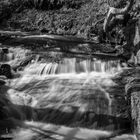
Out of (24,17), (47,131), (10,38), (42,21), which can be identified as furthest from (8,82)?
(24,17)

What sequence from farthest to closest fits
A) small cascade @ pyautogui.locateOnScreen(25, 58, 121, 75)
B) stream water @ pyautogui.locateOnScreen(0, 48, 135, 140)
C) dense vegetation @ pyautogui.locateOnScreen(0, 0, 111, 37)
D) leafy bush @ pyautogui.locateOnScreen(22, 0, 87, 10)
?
leafy bush @ pyautogui.locateOnScreen(22, 0, 87, 10)
dense vegetation @ pyautogui.locateOnScreen(0, 0, 111, 37)
small cascade @ pyautogui.locateOnScreen(25, 58, 121, 75)
stream water @ pyautogui.locateOnScreen(0, 48, 135, 140)

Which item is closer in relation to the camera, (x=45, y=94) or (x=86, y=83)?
(x=45, y=94)

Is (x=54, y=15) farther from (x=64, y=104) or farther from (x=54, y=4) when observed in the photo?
(x=64, y=104)

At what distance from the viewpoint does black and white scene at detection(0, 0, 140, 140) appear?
6.48 meters

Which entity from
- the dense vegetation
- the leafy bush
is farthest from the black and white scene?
the leafy bush

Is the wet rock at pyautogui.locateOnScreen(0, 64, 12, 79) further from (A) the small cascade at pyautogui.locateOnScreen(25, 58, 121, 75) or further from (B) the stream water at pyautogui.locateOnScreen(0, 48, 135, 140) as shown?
(A) the small cascade at pyautogui.locateOnScreen(25, 58, 121, 75)

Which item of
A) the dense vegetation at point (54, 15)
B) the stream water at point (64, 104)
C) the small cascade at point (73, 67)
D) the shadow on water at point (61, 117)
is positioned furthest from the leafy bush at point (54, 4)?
the shadow on water at point (61, 117)

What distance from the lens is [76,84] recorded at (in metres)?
8.88

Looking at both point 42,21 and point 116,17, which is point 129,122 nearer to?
point 116,17

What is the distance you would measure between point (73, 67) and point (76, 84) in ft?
5.34

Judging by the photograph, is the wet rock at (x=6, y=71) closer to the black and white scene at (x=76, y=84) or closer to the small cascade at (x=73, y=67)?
the black and white scene at (x=76, y=84)

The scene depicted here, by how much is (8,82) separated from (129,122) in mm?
4431

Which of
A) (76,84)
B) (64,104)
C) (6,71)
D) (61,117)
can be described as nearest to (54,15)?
(6,71)

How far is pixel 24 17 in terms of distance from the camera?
2198cm
